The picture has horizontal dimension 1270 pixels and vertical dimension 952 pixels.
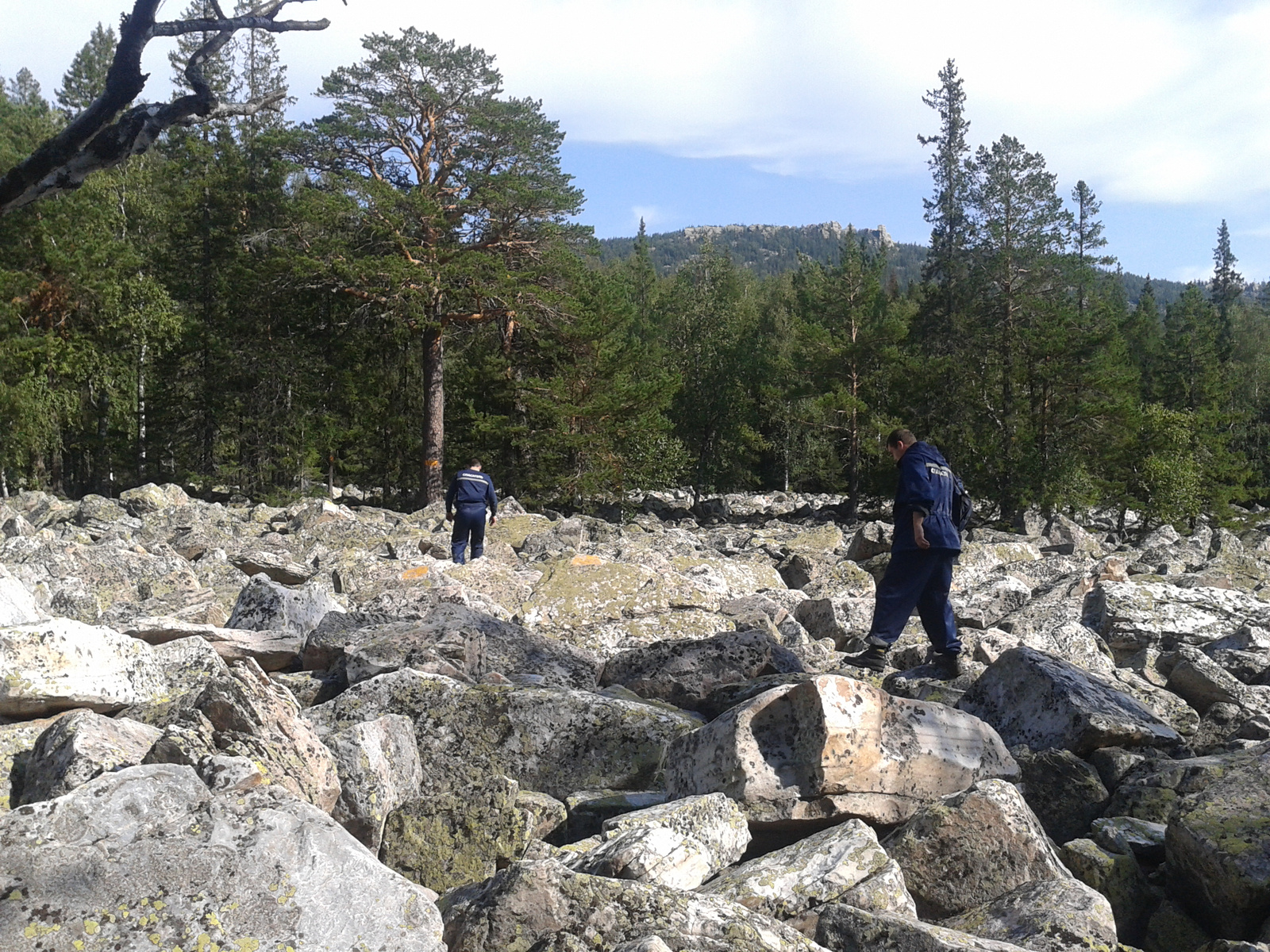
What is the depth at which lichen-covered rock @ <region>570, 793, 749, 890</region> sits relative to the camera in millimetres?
2982

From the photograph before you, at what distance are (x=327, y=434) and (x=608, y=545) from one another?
14011mm

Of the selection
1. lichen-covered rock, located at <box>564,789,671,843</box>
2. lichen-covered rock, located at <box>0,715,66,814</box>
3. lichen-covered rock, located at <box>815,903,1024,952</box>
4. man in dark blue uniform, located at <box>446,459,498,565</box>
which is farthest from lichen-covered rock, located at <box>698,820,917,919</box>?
man in dark blue uniform, located at <box>446,459,498,565</box>

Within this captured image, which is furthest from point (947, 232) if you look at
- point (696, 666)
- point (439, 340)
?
point (696, 666)

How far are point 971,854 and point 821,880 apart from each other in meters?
0.58

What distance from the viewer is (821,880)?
121 inches

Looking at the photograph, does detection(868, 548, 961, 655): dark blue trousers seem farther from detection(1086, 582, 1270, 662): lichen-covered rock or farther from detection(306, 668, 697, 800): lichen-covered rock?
detection(1086, 582, 1270, 662): lichen-covered rock

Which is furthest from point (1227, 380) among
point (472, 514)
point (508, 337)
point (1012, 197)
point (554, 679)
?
point (554, 679)

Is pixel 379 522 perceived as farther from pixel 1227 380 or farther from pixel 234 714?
pixel 1227 380

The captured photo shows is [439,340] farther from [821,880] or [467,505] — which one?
[821,880]

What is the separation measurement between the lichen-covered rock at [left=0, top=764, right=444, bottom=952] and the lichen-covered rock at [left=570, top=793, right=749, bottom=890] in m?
0.60

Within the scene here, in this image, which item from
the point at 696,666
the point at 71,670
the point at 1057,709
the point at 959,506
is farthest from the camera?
the point at 959,506

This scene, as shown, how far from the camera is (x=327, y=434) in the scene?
997 inches

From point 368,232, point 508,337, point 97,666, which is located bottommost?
point 97,666

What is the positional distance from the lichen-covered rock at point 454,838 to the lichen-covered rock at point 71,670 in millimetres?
1549
